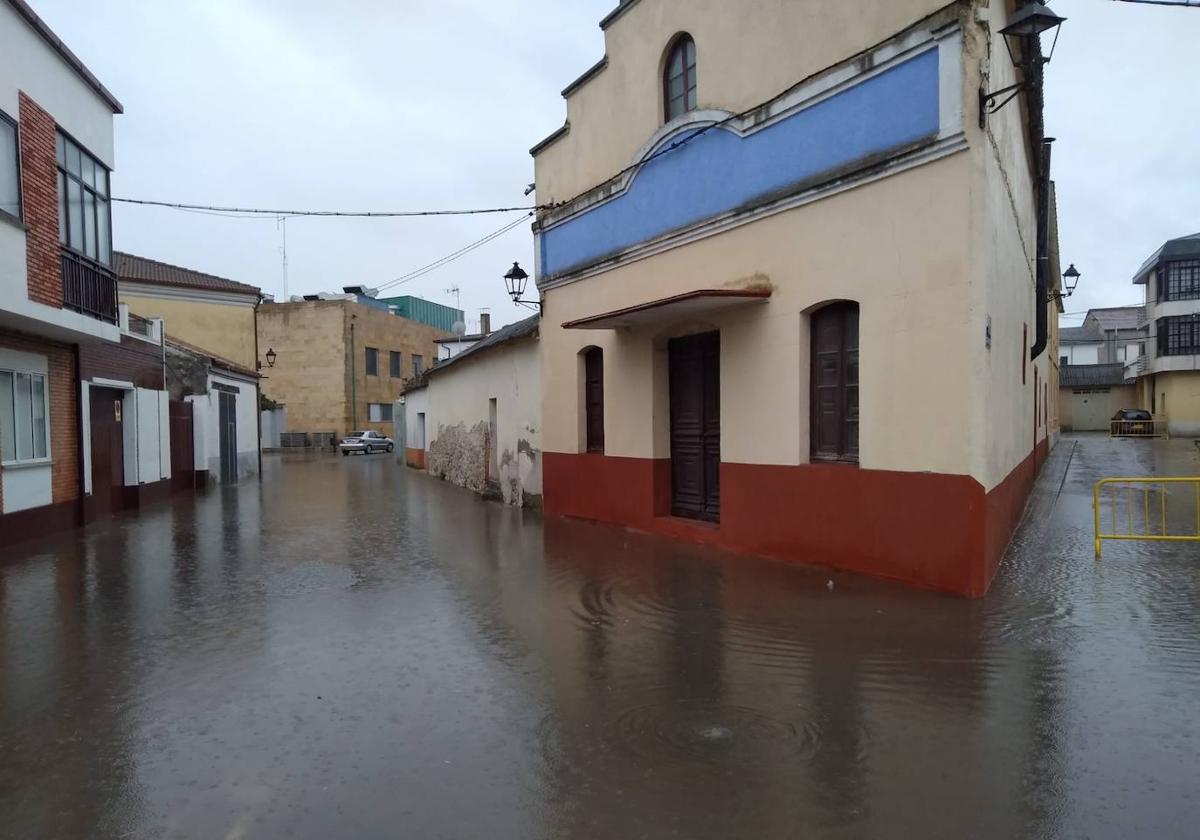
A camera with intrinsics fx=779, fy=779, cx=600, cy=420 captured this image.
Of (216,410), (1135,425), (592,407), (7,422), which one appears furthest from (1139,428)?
(7,422)

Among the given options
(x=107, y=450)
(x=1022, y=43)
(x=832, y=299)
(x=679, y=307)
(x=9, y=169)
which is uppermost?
(x=1022, y=43)

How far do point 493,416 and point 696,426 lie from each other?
7.91m

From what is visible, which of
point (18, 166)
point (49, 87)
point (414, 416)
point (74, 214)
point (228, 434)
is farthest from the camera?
point (414, 416)

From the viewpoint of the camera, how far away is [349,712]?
15.2 ft

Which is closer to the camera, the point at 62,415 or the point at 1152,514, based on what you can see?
the point at 1152,514

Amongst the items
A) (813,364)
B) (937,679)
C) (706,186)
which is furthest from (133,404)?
(937,679)

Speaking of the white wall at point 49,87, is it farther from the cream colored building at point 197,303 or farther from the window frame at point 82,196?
the cream colored building at point 197,303

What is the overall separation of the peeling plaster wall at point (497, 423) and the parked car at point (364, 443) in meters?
19.6

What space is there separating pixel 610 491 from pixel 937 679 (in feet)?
24.3

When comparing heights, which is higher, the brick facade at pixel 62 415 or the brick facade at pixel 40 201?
the brick facade at pixel 40 201

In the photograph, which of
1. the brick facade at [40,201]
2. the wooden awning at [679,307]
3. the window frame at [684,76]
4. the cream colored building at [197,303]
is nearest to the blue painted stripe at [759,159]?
the window frame at [684,76]

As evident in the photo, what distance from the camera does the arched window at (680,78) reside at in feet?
34.4

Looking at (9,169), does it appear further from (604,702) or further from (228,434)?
(228,434)

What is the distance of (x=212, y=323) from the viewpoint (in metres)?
29.3
